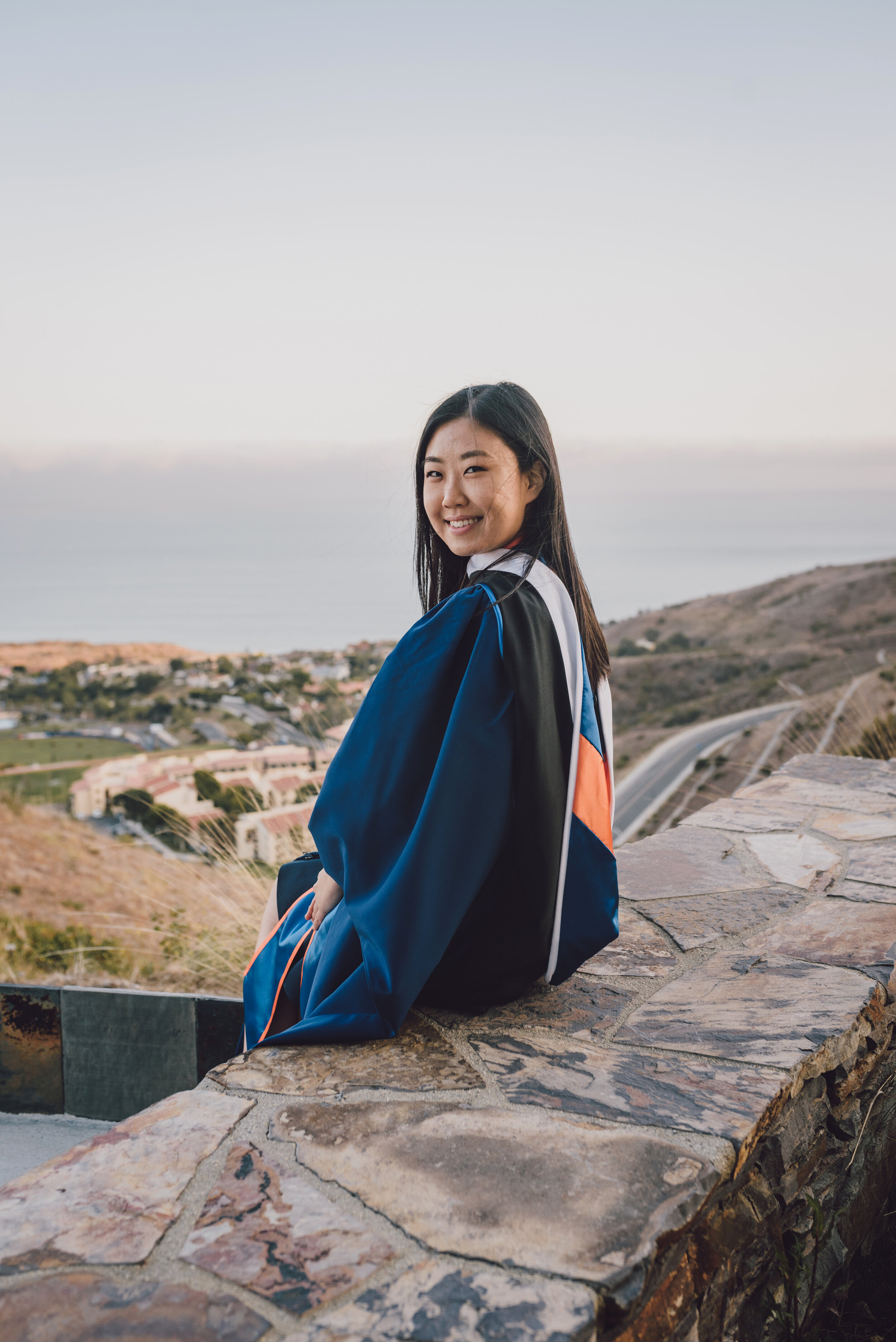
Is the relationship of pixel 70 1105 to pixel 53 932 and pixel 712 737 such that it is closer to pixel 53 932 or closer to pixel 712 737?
pixel 53 932

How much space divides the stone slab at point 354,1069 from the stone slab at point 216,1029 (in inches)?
34.3

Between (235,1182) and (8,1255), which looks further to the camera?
(235,1182)

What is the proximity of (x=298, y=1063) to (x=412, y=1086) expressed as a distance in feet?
0.68

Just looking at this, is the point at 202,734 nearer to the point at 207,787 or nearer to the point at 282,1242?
the point at 207,787

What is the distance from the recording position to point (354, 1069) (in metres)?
1.44

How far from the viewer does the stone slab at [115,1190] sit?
101 centimetres

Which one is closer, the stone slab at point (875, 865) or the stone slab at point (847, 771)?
the stone slab at point (875, 865)

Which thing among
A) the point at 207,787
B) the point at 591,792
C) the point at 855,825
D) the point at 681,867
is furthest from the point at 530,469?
the point at 207,787

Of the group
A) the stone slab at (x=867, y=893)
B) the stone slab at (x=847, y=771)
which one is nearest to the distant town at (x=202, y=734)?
the stone slab at (x=867, y=893)

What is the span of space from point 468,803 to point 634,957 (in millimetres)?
762

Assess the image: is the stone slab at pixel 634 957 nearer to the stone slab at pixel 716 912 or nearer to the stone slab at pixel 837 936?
the stone slab at pixel 716 912

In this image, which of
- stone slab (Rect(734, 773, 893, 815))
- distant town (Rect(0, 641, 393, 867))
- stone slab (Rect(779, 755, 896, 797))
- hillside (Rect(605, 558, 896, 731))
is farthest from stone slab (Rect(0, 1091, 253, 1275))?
hillside (Rect(605, 558, 896, 731))

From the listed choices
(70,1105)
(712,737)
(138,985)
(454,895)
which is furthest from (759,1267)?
(712,737)

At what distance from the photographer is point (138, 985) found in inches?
131
